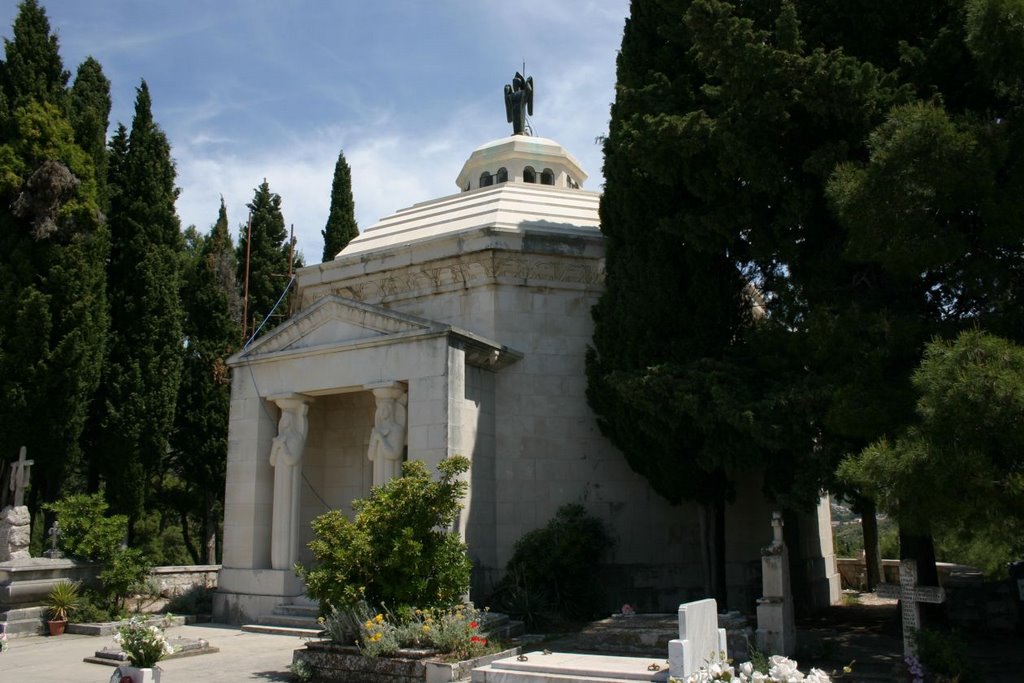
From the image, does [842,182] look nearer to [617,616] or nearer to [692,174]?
[692,174]

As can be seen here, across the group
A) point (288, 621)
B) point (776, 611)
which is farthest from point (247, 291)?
point (776, 611)

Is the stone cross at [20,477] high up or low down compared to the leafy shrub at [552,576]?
→ up

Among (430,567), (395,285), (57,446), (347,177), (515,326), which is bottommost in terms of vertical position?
(430,567)

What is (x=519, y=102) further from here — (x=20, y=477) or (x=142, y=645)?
(x=142, y=645)

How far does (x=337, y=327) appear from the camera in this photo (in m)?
15.2

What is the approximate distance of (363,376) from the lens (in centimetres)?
1471

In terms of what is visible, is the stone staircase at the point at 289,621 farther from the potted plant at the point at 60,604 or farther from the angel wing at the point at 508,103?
the angel wing at the point at 508,103

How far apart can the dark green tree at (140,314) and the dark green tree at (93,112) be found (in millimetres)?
892

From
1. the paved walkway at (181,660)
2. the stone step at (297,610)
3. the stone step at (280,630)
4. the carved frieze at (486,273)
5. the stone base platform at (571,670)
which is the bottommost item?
the paved walkway at (181,660)

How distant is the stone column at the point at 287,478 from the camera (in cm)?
1515

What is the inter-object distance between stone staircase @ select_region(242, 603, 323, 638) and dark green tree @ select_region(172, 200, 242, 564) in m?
→ 9.97

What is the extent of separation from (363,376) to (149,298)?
345 inches

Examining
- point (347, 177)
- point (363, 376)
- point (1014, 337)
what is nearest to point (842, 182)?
point (1014, 337)

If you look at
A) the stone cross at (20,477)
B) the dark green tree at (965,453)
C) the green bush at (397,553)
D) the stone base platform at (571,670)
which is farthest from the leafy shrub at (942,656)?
the stone cross at (20,477)
